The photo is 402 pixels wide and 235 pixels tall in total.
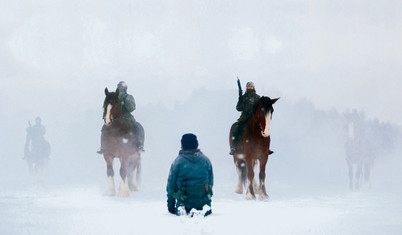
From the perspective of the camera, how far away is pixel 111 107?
1490 centimetres

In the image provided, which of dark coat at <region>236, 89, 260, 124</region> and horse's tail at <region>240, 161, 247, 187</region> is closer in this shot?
dark coat at <region>236, 89, 260, 124</region>

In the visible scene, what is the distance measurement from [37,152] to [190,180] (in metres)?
18.6

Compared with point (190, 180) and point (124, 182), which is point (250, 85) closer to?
point (124, 182)

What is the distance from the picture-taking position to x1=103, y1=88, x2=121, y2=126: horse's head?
1481 cm

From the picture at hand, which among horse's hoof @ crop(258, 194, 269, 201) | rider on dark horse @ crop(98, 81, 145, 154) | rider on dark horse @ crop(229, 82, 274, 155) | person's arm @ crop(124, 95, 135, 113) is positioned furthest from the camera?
person's arm @ crop(124, 95, 135, 113)

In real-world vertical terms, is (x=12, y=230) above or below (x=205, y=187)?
below

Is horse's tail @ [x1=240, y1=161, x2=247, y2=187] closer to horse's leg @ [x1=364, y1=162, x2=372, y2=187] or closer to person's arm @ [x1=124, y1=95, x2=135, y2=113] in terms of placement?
person's arm @ [x1=124, y1=95, x2=135, y2=113]

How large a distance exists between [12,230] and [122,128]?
20.3 ft

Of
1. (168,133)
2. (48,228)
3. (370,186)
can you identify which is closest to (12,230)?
(48,228)

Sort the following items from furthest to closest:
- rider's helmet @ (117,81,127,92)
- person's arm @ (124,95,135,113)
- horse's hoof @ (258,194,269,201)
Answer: rider's helmet @ (117,81,127,92) < person's arm @ (124,95,135,113) < horse's hoof @ (258,194,269,201)

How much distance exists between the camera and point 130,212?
37.7ft

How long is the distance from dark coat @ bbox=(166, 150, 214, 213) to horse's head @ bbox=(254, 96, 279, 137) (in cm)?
425

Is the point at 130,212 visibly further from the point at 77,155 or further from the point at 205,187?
the point at 77,155

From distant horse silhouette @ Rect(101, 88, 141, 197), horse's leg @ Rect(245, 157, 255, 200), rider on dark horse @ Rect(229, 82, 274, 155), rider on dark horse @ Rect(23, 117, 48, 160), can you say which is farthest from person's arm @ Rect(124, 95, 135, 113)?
rider on dark horse @ Rect(23, 117, 48, 160)
